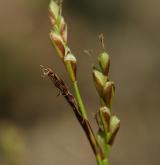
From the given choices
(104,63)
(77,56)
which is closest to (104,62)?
(104,63)

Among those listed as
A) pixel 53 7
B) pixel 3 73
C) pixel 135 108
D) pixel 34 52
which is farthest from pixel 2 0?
pixel 53 7

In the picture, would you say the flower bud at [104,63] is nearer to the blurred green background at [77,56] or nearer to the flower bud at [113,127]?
the flower bud at [113,127]

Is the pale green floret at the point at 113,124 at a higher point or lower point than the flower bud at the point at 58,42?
lower

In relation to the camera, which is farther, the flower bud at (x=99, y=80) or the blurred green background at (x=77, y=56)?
the blurred green background at (x=77, y=56)

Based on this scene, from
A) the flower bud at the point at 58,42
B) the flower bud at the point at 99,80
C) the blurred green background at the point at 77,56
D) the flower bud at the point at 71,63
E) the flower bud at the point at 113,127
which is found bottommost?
the blurred green background at the point at 77,56

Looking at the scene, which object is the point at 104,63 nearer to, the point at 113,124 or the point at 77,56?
the point at 113,124

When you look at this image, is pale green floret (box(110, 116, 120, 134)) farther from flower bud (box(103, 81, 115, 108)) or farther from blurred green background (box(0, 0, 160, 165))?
blurred green background (box(0, 0, 160, 165))

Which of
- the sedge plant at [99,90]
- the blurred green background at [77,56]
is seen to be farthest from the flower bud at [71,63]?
the blurred green background at [77,56]
